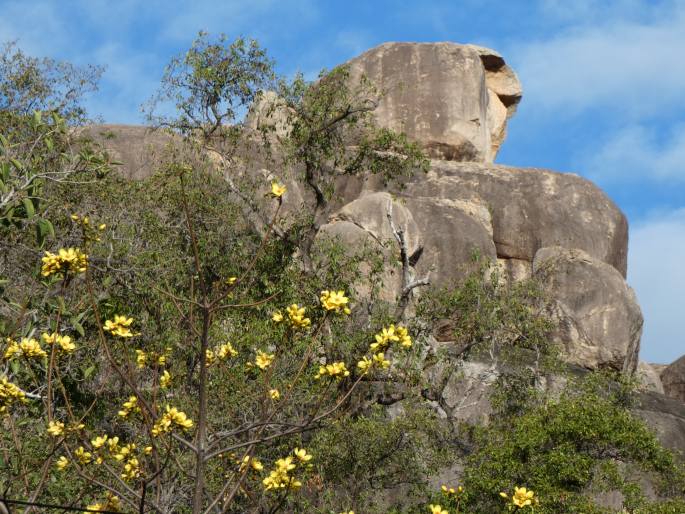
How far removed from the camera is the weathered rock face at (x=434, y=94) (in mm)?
41188

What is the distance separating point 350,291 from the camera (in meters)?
20.4

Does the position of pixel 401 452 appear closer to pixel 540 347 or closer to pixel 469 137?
pixel 540 347

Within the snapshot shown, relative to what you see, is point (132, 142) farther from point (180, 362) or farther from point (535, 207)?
point (180, 362)

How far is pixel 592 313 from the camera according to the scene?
109 ft

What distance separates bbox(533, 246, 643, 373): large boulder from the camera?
32.6 meters

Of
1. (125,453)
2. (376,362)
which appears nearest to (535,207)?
(125,453)

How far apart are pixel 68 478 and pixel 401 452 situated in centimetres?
673

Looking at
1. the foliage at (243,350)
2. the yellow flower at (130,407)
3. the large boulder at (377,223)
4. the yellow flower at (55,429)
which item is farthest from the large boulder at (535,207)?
the yellow flower at (55,429)

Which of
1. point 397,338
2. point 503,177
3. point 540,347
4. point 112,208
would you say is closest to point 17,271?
point 112,208

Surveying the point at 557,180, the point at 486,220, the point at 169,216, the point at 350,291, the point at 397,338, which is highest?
the point at 557,180

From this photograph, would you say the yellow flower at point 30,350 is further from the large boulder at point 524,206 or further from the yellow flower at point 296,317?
the large boulder at point 524,206

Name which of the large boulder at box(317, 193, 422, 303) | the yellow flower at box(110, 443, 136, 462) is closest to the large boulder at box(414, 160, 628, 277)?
the large boulder at box(317, 193, 422, 303)

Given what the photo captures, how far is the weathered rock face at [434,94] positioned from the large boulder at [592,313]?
9.01 m

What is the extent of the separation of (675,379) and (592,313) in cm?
1120
